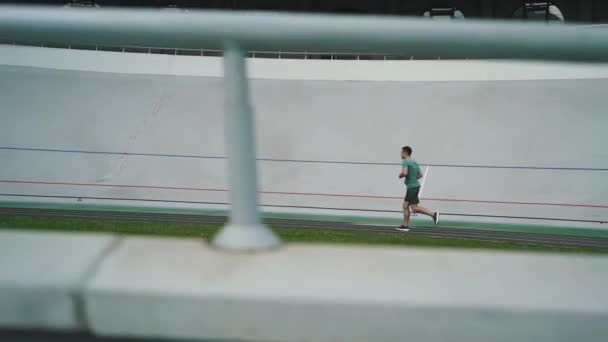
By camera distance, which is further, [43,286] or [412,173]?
[412,173]

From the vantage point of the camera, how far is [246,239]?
1.43 meters

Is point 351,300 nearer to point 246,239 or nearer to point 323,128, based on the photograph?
point 246,239

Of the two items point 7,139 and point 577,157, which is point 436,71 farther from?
point 7,139

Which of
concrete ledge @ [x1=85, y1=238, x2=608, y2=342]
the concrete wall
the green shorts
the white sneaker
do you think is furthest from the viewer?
the concrete wall

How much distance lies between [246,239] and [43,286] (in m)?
0.46

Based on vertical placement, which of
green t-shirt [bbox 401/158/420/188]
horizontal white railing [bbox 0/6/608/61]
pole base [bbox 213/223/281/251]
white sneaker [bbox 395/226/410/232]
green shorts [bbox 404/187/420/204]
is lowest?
white sneaker [bbox 395/226/410/232]

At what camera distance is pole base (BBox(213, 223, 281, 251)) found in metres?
1.42

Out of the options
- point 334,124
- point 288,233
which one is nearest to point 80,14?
point 288,233

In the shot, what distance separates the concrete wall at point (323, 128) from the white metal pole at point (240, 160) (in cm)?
1208

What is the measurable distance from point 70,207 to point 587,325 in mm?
12725

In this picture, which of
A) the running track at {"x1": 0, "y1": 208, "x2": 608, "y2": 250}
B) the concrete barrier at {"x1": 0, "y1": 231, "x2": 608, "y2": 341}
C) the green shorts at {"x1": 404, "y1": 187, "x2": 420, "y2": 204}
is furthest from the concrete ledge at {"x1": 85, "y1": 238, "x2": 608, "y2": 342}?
Result: the green shorts at {"x1": 404, "y1": 187, "x2": 420, "y2": 204}

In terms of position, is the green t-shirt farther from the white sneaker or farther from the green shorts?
the white sneaker

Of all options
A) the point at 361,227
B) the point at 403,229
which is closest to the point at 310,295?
the point at 361,227

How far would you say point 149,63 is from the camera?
23203 mm
